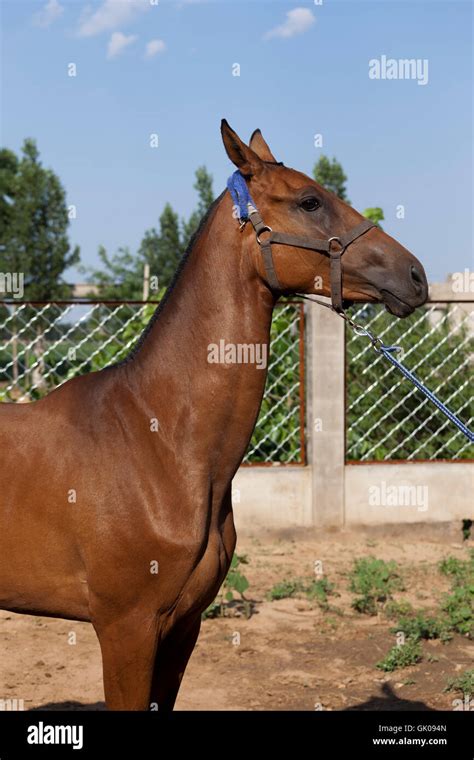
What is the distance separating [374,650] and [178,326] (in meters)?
3.24

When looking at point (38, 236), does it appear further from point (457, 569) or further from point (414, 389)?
point (457, 569)

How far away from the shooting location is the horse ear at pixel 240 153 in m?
3.06

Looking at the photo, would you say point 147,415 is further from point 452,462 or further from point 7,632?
point 452,462

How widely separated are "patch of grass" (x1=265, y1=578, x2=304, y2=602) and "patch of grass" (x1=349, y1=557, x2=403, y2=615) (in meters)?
0.42

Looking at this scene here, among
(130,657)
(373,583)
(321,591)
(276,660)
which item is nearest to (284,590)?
(321,591)

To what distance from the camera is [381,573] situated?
6754 mm

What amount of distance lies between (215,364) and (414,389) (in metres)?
6.32

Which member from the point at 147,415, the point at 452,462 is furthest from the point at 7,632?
the point at 452,462

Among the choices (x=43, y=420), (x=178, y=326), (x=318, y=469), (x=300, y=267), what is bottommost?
(x=318, y=469)

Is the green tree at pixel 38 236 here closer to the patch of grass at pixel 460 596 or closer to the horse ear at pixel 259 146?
the patch of grass at pixel 460 596

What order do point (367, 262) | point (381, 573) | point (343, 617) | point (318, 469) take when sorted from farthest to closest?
point (318, 469) < point (381, 573) < point (343, 617) < point (367, 262)

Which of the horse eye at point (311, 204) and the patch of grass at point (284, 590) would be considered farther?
the patch of grass at point (284, 590)

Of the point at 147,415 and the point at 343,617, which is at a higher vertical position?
the point at 147,415

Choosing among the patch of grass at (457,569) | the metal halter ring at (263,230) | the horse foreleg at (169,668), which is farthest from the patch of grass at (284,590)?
the metal halter ring at (263,230)
